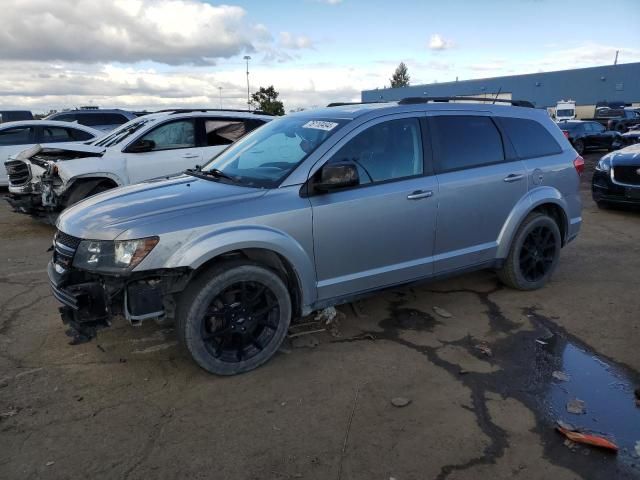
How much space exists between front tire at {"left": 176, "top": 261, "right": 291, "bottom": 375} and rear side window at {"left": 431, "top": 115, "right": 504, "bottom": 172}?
1.85m

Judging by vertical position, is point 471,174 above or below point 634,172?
above

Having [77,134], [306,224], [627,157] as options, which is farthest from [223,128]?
[627,157]

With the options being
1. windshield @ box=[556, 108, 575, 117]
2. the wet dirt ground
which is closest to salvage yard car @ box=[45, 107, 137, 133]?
the wet dirt ground

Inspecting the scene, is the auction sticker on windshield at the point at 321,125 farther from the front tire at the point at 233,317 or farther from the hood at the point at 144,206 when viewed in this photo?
the front tire at the point at 233,317

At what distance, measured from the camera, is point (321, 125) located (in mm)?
4098

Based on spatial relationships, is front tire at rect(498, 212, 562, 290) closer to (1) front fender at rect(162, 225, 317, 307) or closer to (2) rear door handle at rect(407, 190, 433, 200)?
(2) rear door handle at rect(407, 190, 433, 200)

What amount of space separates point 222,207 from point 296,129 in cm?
121

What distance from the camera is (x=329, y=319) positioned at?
4449 millimetres

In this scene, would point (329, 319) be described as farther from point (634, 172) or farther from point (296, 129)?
point (634, 172)

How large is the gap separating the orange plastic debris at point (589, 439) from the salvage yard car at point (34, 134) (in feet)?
35.5

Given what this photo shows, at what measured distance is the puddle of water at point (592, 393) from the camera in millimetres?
2938

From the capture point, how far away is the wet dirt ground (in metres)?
2.70

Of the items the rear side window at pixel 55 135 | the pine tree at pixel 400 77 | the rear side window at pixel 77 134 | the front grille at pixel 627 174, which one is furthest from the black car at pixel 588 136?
the pine tree at pixel 400 77

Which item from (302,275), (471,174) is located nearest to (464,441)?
(302,275)
